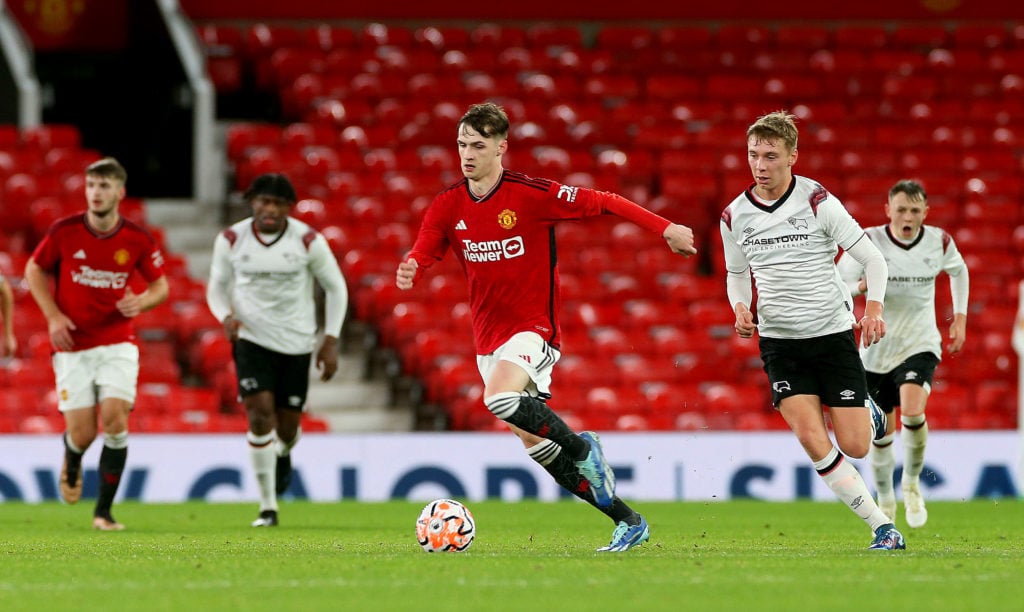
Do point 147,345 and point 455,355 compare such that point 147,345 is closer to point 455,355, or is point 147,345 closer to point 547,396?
point 455,355

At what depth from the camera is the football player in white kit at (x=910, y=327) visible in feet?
36.2

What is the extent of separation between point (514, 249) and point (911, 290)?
3.88 m

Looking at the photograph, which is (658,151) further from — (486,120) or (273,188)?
(486,120)

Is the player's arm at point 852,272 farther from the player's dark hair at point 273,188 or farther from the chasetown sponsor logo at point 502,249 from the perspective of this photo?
the player's dark hair at point 273,188

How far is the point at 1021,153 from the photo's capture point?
21.5 metres

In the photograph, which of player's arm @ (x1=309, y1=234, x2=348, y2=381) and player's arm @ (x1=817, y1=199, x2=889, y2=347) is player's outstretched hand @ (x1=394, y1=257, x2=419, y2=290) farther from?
player's arm @ (x1=309, y1=234, x2=348, y2=381)

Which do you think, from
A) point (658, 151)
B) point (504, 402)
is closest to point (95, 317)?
point (504, 402)

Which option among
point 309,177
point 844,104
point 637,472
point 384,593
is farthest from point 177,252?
point 384,593

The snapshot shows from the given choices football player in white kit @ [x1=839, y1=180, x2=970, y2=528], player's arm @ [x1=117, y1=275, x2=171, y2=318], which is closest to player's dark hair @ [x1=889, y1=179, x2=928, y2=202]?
football player in white kit @ [x1=839, y1=180, x2=970, y2=528]

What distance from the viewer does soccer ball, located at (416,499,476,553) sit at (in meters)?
8.40

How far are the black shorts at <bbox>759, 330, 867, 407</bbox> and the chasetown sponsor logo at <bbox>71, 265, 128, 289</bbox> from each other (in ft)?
15.7

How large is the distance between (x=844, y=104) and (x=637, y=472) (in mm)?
8873

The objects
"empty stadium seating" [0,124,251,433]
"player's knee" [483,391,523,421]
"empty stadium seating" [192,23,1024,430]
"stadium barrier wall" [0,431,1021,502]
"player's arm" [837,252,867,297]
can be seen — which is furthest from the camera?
"empty stadium seating" [192,23,1024,430]

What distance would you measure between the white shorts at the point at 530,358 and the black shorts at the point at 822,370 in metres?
1.20
